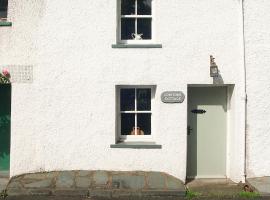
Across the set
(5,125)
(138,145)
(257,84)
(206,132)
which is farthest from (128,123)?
A: (257,84)

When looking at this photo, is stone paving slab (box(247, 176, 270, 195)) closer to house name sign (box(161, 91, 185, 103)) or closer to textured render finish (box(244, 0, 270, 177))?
textured render finish (box(244, 0, 270, 177))

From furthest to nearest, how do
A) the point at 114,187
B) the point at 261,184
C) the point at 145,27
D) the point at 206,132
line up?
1. the point at 206,132
2. the point at 145,27
3. the point at 261,184
4. the point at 114,187

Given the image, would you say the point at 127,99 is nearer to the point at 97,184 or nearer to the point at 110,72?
the point at 110,72

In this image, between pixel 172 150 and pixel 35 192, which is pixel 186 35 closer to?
pixel 172 150

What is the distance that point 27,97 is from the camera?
29.6 feet

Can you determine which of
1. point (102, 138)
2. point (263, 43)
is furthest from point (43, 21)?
point (263, 43)

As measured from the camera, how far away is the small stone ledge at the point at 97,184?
26.0 feet

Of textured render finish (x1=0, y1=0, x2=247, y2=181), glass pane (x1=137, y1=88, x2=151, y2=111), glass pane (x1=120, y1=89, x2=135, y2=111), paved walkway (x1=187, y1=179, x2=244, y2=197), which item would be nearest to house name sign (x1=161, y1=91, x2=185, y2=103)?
textured render finish (x1=0, y1=0, x2=247, y2=181)

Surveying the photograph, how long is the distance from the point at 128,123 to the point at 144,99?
2.32 feet

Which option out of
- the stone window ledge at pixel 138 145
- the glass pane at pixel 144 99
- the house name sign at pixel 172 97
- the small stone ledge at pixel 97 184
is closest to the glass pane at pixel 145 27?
the glass pane at pixel 144 99

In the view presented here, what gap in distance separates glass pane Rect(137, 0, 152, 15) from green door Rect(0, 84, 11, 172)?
3720mm

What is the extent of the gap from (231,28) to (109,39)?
9.38 feet

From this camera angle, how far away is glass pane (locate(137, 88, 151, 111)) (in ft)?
30.3

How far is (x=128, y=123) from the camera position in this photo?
9266 millimetres
